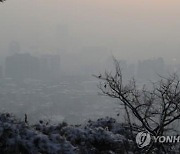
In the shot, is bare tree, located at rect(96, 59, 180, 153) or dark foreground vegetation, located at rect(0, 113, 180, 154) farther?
bare tree, located at rect(96, 59, 180, 153)

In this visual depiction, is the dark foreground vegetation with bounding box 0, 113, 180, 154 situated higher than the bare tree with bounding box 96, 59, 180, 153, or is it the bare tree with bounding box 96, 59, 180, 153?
the bare tree with bounding box 96, 59, 180, 153

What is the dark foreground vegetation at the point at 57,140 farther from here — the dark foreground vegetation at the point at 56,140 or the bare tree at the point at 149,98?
the bare tree at the point at 149,98

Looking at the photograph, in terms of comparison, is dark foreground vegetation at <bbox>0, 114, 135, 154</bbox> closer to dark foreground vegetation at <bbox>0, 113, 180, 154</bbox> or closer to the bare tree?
dark foreground vegetation at <bbox>0, 113, 180, 154</bbox>

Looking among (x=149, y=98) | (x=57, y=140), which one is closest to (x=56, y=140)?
(x=57, y=140)

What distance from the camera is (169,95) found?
32.8ft

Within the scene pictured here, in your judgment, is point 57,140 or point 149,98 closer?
point 57,140

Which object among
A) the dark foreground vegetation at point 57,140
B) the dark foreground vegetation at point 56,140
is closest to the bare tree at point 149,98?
the dark foreground vegetation at point 57,140

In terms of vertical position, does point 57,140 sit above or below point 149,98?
below

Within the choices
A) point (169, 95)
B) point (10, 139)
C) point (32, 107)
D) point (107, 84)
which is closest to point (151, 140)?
point (169, 95)

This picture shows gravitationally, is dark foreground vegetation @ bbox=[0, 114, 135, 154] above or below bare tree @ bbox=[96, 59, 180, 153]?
below

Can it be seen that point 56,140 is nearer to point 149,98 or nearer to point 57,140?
point 57,140

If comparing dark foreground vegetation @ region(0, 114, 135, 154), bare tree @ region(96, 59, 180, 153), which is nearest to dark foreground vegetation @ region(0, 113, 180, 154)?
dark foreground vegetation @ region(0, 114, 135, 154)

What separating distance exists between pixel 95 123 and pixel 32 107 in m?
153

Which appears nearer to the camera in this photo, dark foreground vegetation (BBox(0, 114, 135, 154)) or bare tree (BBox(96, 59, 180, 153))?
dark foreground vegetation (BBox(0, 114, 135, 154))
